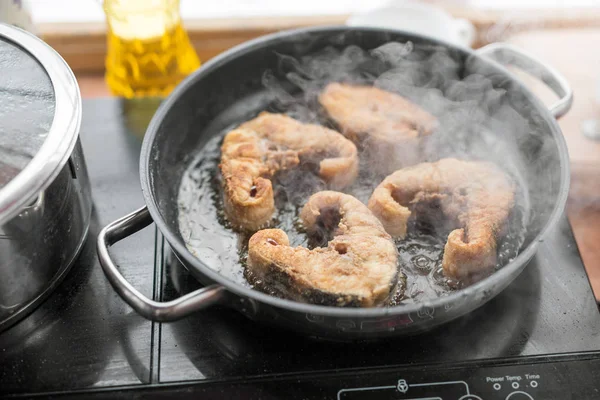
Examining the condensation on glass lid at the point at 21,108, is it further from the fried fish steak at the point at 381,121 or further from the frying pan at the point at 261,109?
the fried fish steak at the point at 381,121

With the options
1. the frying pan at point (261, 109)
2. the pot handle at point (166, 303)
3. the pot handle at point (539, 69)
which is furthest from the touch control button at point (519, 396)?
the pot handle at point (539, 69)

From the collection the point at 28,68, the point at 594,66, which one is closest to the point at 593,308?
the point at 594,66

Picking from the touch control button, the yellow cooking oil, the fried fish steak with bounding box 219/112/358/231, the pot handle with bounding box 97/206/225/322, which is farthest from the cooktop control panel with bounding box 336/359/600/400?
the yellow cooking oil

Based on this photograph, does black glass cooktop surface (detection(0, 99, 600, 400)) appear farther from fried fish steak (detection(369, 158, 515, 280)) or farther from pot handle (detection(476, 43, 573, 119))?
pot handle (detection(476, 43, 573, 119))

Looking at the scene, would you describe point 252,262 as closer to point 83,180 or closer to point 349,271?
point 349,271

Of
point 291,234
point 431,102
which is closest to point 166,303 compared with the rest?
point 291,234
